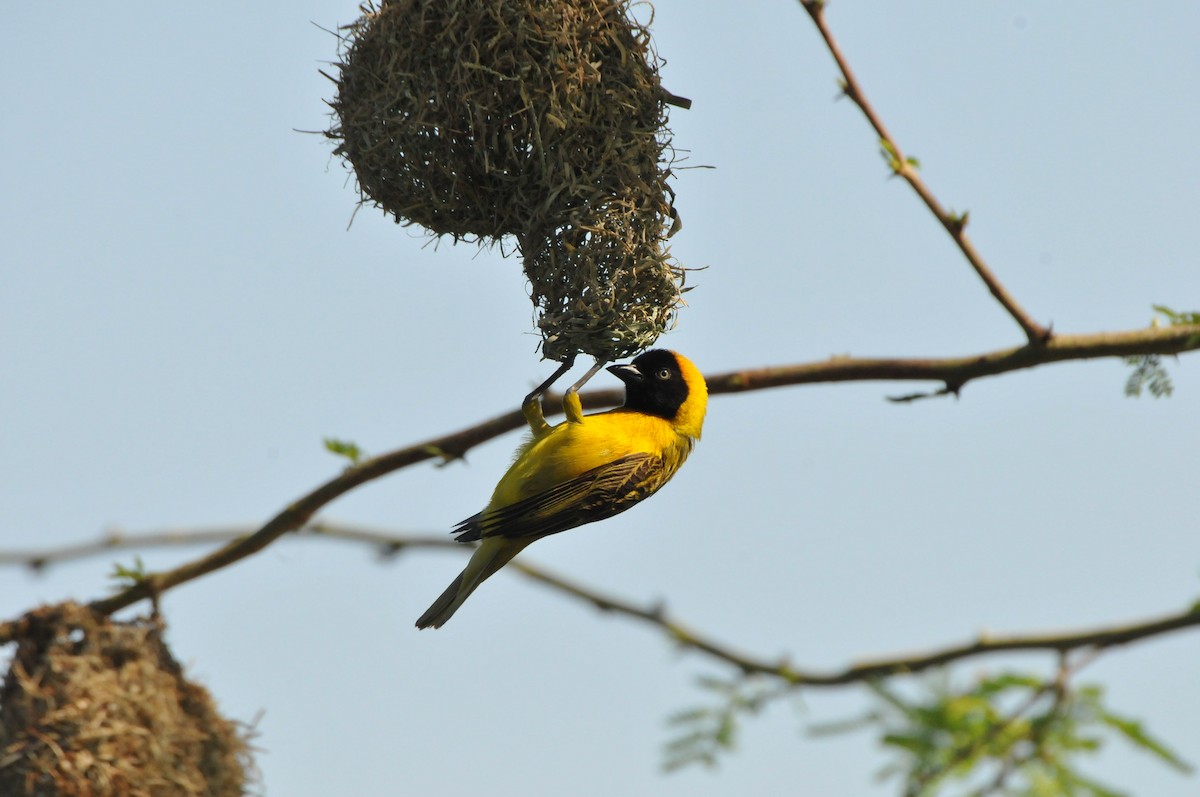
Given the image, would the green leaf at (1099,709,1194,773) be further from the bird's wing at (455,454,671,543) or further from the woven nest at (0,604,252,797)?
the woven nest at (0,604,252,797)

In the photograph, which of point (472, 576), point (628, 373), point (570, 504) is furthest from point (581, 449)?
point (472, 576)

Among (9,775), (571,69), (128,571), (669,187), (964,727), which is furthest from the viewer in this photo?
(128,571)

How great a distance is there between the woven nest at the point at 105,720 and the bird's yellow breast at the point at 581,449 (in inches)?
68.4

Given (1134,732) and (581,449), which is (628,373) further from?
(1134,732)

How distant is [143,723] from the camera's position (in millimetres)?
4637

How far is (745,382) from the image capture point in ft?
13.3

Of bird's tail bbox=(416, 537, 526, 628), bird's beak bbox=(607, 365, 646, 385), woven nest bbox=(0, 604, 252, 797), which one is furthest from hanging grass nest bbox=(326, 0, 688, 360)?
woven nest bbox=(0, 604, 252, 797)

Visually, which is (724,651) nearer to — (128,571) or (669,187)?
(669,187)

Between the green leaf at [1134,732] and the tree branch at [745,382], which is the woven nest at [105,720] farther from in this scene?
the green leaf at [1134,732]

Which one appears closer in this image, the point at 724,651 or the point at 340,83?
the point at 340,83

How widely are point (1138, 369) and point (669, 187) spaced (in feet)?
4.77

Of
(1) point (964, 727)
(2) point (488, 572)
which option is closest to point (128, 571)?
(2) point (488, 572)

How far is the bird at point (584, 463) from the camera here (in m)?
3.82

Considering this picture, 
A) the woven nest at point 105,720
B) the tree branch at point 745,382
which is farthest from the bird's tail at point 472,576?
the woven nest at point 105,720
